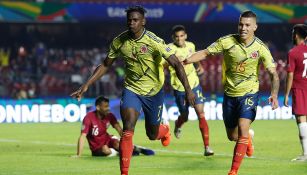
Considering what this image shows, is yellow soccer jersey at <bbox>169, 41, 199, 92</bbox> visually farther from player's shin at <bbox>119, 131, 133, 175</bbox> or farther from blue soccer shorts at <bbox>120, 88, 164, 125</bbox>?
player's shin at <bbox>119, 131, 133, 175</bbox>

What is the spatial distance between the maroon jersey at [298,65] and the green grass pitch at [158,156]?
1.31 metres

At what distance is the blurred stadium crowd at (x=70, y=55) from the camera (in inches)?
1476

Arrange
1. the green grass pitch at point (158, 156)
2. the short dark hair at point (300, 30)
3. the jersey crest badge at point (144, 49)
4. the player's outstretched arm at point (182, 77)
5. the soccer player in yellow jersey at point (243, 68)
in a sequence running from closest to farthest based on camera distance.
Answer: the player's outstretched arm at point (182, 77) → the jersey crest badge at point (144, 49) → the soccer player in yellow jersey at point (243, 68) → the green grass pitch at point (158, 156) → the short dark hair at point (300, 30)

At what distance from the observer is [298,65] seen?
638 inches

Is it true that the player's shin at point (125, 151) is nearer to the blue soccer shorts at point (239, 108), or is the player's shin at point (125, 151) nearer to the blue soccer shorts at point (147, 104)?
the blue soccer shorts at point (147, 104)

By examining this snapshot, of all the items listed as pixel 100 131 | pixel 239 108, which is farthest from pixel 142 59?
pixel 100 131

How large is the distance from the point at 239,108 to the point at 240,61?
2.18ft

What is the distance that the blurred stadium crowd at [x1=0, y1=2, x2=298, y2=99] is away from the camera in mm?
37500

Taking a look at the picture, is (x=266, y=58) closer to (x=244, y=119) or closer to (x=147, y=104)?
(x=244, y=119)

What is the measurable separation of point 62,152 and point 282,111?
14888 millimetres

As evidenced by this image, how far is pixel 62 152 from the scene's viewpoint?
18.3 metres

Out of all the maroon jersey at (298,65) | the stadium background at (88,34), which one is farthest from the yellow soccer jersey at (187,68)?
the stadium background at (88,34)

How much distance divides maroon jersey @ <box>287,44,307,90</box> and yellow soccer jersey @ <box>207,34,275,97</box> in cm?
275

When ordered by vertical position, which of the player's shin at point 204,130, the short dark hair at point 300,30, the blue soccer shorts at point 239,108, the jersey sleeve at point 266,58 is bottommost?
the player's shin at point 204,130
